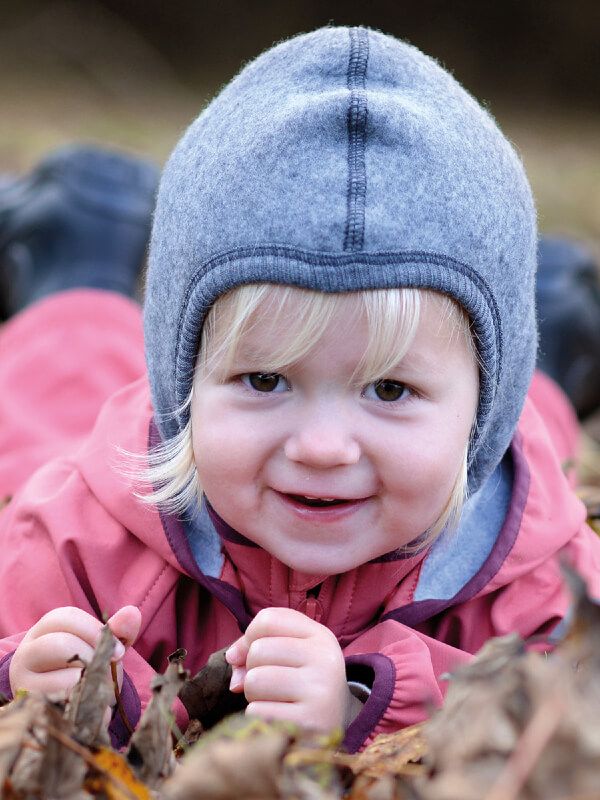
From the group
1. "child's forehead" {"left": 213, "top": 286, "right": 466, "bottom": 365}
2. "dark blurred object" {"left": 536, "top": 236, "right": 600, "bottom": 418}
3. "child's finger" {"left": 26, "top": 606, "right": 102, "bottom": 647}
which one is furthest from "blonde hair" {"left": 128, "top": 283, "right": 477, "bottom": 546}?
"dark blurred object" {"left": 536, "top": 236, "right": 600, "bottom": 418}

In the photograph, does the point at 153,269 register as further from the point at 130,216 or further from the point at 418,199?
the point at 130,216

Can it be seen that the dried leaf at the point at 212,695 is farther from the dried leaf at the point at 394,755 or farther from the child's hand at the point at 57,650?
the dried leaf at the point at 394,755

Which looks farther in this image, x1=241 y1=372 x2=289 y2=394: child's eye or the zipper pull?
the zipper pull

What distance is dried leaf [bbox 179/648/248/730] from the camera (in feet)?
6.30

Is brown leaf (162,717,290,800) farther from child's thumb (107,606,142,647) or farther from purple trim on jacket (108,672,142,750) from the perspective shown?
purple trim on jacket (108,672,142,750)

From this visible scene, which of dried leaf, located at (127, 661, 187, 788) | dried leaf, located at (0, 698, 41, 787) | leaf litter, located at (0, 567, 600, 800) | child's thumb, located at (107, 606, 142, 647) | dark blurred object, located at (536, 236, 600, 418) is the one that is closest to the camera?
leaf litter, located at (0, 567, 600, 800)

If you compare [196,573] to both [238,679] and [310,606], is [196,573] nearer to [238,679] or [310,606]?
[310,606]

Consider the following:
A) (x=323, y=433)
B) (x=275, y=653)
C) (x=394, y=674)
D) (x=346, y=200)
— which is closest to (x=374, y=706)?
(x=394, y=674)

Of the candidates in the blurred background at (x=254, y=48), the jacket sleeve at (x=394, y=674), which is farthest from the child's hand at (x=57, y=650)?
the blurred background at (x=254, y=48)

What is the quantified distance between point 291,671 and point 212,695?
239 millimetres

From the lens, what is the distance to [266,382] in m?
1.86

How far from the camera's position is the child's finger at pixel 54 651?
1.81m

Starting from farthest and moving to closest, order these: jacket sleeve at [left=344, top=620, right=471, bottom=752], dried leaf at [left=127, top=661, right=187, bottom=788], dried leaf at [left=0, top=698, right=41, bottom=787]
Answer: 1. jacket sleeve at [left=344, top=620, right=471, bottom=752]
2. dried leaf at [left=127, top=661, right=187, bottom=788]
3. dried leaf at [left=0, top=698, right=41, bottom=787]

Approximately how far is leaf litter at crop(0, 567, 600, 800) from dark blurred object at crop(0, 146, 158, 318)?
2.66 meters
